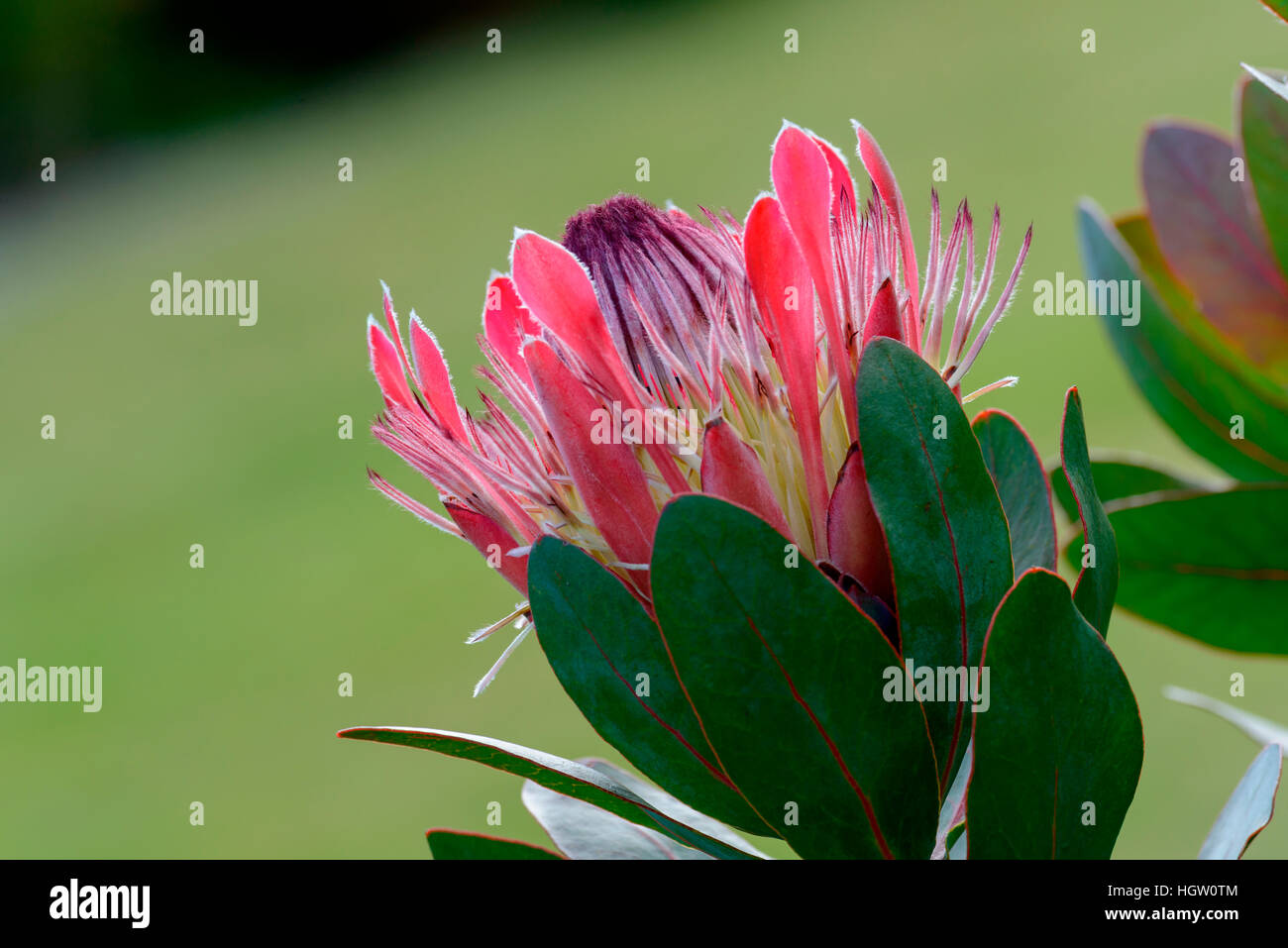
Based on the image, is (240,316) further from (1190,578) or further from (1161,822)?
(1190,578)

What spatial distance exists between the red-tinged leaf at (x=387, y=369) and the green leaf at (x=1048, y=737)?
284mm

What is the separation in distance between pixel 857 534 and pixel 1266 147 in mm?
351

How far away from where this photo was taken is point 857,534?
47 cm

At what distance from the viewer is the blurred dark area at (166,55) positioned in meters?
8.62

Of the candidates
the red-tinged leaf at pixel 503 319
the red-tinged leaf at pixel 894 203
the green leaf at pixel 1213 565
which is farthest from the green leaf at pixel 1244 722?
the red-tinged leaf at pixel 503 319

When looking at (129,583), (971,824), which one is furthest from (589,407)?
(129,583)

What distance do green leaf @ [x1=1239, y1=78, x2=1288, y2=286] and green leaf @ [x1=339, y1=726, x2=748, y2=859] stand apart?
1.50ft

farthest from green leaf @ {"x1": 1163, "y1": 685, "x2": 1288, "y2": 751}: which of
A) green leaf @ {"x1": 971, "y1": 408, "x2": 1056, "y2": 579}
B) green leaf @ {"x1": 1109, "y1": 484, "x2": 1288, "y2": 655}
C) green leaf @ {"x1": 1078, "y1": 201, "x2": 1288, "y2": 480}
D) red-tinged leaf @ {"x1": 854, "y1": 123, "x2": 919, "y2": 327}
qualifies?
red-tinged leaf @ {"x1": 854, "y1": 123, "x2": 919, "y2": 327}

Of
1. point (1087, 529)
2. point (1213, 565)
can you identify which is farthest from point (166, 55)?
point (1087, 529)

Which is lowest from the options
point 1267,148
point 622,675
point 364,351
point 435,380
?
point 622,675

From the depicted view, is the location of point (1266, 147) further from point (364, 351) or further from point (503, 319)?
point (364, 351)
